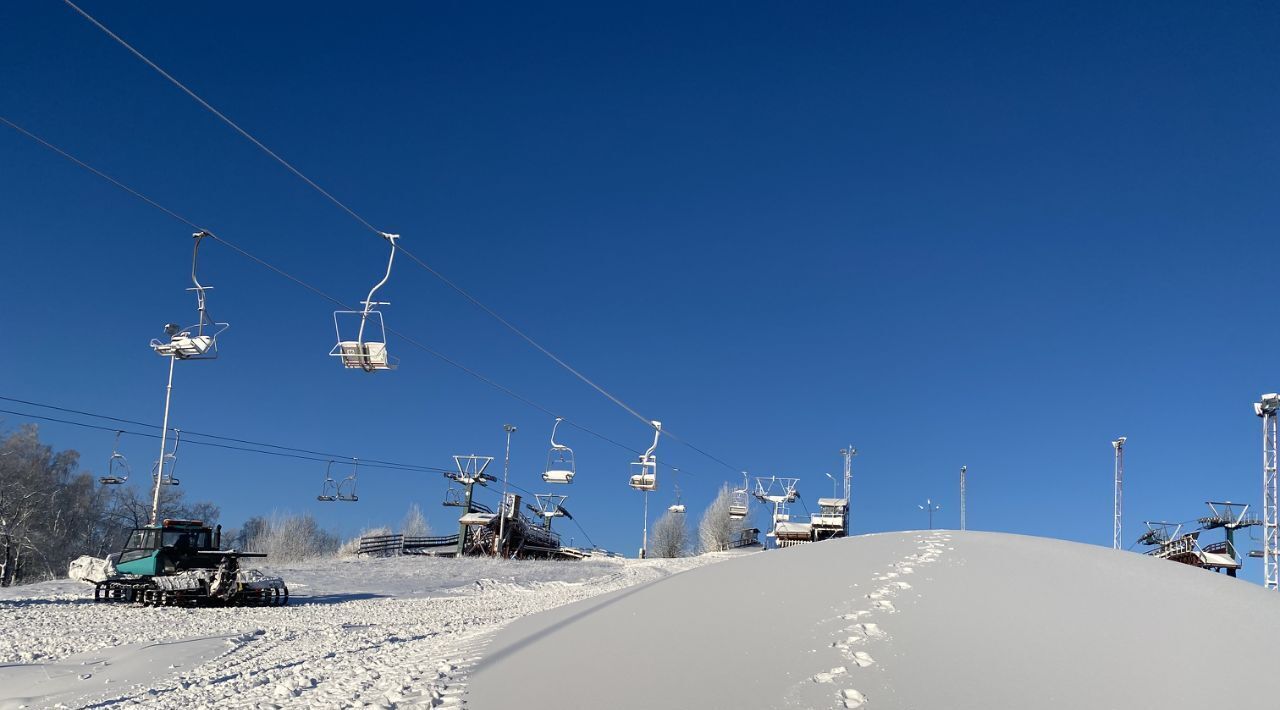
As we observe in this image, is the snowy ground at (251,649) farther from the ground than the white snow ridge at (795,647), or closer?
closer

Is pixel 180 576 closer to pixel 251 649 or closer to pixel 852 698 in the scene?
pixel 251 649

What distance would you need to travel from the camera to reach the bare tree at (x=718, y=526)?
92613 mm

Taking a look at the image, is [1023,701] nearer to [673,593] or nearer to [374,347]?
[673,593]

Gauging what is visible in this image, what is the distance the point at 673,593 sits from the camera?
43.9 feet

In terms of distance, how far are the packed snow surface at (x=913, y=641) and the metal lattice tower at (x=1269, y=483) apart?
90.3 ft

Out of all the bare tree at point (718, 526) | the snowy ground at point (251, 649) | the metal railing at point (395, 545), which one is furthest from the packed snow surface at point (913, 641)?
the bare tree at point (718, 526)

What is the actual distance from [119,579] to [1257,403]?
4148cm

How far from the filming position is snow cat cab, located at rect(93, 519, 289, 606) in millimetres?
25969

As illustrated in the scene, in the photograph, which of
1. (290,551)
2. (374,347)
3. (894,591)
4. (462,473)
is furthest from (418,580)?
(290,551)

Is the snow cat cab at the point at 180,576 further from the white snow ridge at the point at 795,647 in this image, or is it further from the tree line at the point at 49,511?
the tree line at the point at 49,511

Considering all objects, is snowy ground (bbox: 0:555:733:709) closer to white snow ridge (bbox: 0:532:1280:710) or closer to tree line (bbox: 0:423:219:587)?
white snow ridge (bbox: 0:532:1280:710)

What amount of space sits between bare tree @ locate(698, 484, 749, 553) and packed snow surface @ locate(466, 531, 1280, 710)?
7873 cm

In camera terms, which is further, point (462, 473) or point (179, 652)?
point (462, 473)

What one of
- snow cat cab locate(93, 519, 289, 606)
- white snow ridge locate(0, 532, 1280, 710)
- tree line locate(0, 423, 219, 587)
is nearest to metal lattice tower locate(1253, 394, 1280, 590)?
white snow ridge locate(0, 532, 1280, 710)
